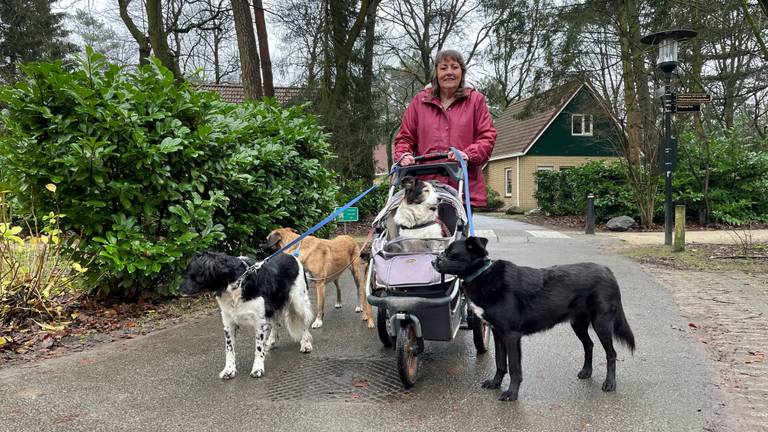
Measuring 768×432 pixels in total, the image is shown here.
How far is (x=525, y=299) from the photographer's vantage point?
3.87 m

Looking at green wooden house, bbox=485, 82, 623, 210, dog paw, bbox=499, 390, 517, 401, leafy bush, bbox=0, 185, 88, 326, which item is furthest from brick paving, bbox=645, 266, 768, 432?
green wooden house, bbox=485, 82, 623, 210

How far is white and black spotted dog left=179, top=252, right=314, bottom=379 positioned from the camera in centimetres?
418

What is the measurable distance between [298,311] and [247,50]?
Answer: 1000 cm

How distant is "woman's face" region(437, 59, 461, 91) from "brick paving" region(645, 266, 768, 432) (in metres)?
3.43

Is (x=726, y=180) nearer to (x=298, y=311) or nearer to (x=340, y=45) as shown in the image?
(x=340, y=45)

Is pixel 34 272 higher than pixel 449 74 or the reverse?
the reverse

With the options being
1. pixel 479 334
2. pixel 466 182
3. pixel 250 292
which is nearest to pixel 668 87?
pixel 466 182

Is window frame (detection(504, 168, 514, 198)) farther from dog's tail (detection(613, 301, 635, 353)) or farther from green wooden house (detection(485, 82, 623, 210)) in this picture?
dog's tail (detection(613, 301, 635, 353))

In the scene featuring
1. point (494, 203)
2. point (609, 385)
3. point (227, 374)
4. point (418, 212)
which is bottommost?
point (494, 203)

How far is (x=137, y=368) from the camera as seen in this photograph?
4.60m

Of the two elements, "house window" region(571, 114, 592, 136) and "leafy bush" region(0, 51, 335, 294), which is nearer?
"leafy bush" region(0, 51, 335, 294)

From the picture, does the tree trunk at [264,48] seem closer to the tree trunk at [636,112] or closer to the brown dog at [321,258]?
the brown dog at [321,258]

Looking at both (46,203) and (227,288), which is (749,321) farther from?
(46,203)

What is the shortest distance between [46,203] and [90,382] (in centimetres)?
256
